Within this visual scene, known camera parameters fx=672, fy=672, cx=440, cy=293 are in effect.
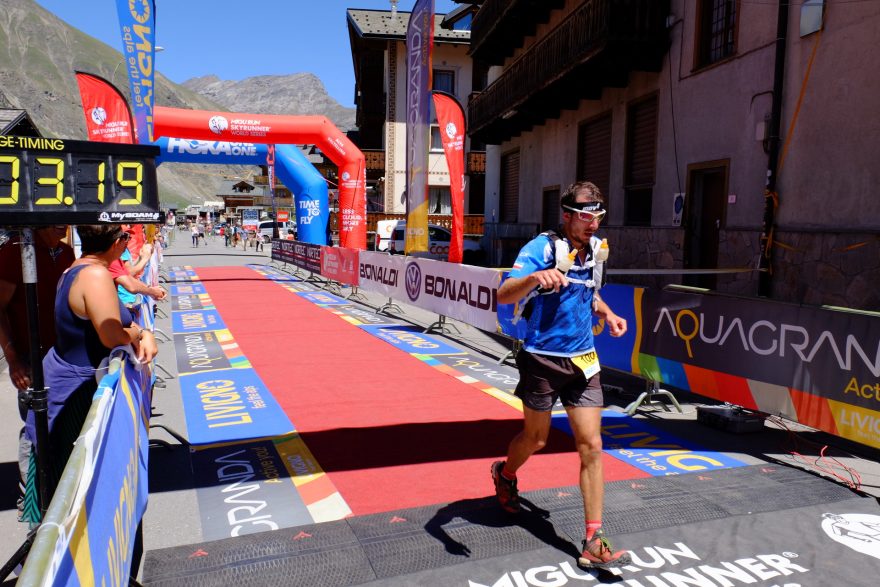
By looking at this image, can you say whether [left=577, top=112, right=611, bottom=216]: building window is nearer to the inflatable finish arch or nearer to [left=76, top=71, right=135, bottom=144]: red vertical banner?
the inflatable finish arch

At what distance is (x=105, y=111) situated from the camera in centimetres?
1342

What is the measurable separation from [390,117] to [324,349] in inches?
1228

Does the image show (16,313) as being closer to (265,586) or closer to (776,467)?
(265,586)

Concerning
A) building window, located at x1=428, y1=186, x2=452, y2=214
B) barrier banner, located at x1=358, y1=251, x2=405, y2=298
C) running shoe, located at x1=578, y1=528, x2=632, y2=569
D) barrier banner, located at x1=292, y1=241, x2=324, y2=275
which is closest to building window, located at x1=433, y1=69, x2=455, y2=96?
building window, located at x1=428, y1=186, x2=452, y2=214

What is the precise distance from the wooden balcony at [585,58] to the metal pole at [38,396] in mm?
12423

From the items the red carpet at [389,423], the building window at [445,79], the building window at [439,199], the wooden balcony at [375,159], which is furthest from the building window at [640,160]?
the building window at [445,79]

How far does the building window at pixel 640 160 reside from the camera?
48.7 feet

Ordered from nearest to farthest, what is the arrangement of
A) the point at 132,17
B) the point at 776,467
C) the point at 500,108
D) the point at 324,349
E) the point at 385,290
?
the point at 776,467, the point at 324,349, the point at 132,17, the point at 385,290, the point at 500,108

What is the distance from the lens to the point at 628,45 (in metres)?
13.8

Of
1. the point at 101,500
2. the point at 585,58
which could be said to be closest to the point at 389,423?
the point at 101,500

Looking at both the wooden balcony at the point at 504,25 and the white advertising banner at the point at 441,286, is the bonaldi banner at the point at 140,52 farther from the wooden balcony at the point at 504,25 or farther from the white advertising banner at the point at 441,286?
the wooden balcony at the point at 504,25

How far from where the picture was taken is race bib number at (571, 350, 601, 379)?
3926 millimetres

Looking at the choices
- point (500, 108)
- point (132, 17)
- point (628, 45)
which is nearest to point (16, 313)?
point (132, 17)

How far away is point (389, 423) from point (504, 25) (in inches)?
724
